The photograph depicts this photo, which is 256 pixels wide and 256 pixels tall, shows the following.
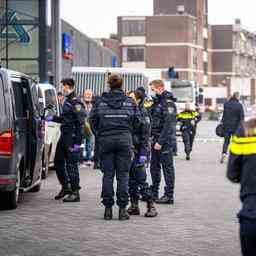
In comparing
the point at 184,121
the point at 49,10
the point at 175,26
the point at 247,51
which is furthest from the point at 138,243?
the point at 247,51

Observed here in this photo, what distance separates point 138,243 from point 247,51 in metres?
115

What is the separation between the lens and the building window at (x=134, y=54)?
104 metres

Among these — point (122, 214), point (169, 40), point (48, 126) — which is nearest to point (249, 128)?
point (122, 214)

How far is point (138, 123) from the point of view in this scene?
1102 cm

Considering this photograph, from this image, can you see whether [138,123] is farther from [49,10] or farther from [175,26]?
[175,26]

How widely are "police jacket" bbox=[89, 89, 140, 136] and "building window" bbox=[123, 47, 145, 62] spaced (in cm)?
→ 9281

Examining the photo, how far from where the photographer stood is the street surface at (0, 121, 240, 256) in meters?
8.67

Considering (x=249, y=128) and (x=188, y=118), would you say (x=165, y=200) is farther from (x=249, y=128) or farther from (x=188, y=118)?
(x=188, y=118)

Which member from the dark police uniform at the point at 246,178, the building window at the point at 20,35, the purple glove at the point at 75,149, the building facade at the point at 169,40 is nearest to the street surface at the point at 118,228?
the purple glove at the point at 75,149

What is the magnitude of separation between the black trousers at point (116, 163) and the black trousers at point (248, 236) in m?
5.40

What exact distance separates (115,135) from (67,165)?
7.40 feet

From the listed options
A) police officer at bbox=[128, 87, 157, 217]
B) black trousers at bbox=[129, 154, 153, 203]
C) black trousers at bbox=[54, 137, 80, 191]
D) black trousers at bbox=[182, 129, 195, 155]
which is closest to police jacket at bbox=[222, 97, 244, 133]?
black trousers at bbox=[182, 129, 195, 155]

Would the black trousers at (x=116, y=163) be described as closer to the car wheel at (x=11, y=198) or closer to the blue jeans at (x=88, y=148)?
the car wheel at (x=11, y=198)

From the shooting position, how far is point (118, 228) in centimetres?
1019
